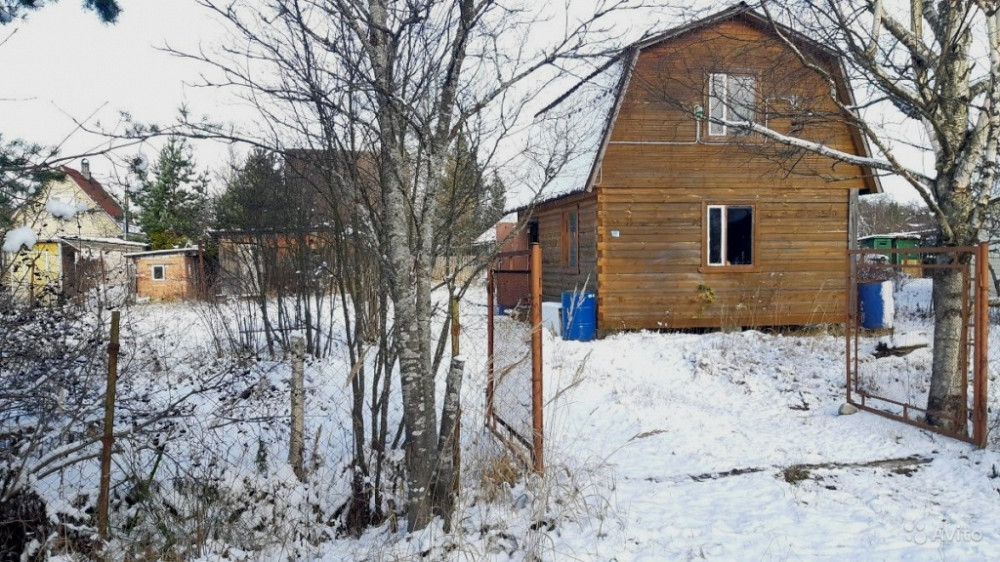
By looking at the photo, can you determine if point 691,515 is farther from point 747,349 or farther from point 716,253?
point 716,253

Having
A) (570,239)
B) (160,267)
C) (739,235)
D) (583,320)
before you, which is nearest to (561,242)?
(570,239)

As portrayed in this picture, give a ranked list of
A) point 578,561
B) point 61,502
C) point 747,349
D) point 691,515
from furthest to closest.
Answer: point 747,349, point 691,515, point 61,502, point 578,561

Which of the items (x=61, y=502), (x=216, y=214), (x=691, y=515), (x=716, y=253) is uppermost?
(x=216, y=214)

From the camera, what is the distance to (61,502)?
4.52m

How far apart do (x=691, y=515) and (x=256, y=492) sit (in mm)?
3087

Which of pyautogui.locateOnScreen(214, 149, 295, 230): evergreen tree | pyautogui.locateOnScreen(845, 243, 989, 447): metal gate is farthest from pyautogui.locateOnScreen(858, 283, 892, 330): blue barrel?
pyautogui.locateOnScreen(214, 149, 295, 230): evergreen tree

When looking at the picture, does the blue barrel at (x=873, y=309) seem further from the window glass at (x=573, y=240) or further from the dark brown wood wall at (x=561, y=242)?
the window glass at (x=573, y=240)

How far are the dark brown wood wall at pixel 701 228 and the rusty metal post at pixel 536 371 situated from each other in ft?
27.1

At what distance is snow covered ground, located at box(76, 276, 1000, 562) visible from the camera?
4410 mm

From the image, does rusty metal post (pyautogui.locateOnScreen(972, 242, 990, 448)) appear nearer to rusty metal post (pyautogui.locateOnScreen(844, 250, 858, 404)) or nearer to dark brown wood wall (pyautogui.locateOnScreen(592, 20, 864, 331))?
rusty metal post (pyautogui.locateOnScreen(844, 250, 858, 404))

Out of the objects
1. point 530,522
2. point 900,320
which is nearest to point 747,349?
point 900,320

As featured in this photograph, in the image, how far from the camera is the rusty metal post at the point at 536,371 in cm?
522

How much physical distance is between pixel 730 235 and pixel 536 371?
31.7 feet

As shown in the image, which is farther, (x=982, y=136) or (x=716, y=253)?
(x=716, y=253)
